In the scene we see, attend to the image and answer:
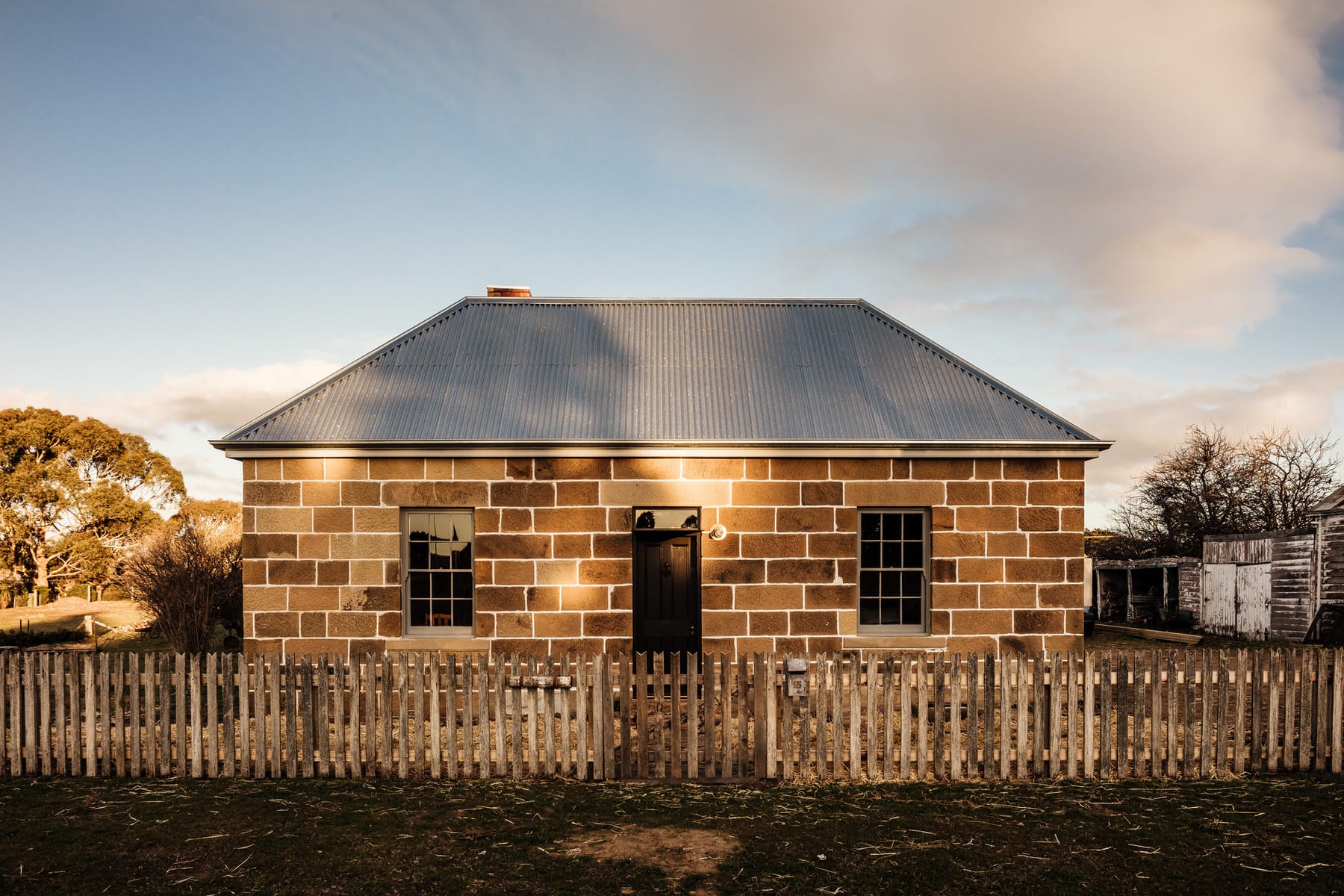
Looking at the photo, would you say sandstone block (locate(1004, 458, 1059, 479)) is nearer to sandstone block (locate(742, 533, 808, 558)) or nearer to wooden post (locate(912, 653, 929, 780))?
sandstone block (locate(742, 533, 808, 558))

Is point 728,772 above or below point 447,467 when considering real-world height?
below

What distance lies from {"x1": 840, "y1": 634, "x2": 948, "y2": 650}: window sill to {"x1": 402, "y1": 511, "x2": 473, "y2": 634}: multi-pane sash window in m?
5.30

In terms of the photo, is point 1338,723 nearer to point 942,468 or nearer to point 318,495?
point 942,468

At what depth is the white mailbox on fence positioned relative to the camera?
7188mm

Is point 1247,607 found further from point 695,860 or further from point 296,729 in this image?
point 296,729

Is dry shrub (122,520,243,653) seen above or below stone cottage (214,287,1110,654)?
below

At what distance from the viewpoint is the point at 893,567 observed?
425 inches

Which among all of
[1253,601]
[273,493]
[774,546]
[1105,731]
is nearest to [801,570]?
[774,546]

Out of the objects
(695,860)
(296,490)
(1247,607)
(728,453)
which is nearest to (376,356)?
(296,490)

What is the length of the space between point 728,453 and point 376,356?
5815mm

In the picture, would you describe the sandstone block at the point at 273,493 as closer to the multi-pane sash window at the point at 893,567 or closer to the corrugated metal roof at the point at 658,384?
the corrugated metal roof at the point at 658,384

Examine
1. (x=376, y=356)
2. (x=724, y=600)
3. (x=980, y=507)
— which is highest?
(x=376, y=356)

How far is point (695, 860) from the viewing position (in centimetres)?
541

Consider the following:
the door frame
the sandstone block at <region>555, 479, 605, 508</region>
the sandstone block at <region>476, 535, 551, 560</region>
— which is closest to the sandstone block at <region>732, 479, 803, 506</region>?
the door frame
